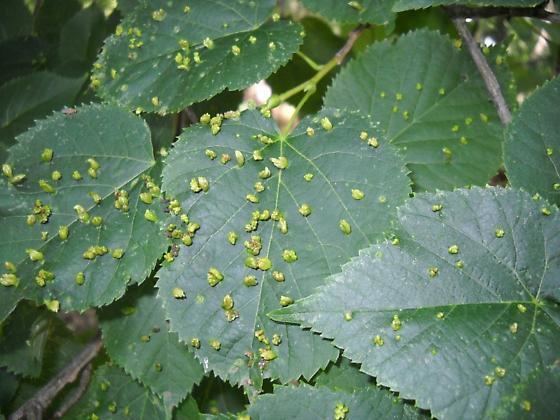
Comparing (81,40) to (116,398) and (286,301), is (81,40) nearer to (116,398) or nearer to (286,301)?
(116,398)

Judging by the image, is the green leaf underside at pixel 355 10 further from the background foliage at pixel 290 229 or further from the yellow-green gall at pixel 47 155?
the yellow-green gall at pixel 47 155

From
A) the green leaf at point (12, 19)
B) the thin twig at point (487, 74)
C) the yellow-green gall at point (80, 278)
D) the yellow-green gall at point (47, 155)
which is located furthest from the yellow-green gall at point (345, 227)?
the green leaf at point (12, 19)

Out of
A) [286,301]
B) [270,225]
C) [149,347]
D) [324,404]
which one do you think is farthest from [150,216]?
[324,404]

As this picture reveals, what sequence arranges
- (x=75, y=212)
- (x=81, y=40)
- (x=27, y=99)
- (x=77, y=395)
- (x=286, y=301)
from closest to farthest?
(x=286, y=301) < (x=75, y=212) < (x=77, y=395) < (x=27, y=99) < (x=81, y=40)

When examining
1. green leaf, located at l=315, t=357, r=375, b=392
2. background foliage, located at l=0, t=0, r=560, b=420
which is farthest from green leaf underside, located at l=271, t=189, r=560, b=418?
green leaf, located at l=315, t=357, r=375, b=392

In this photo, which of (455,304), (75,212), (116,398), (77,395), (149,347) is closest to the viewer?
(455,304)

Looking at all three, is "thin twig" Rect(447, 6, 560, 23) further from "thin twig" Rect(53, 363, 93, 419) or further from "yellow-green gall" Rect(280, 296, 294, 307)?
"thin twig" Rect(53, 363, 93, 419)
